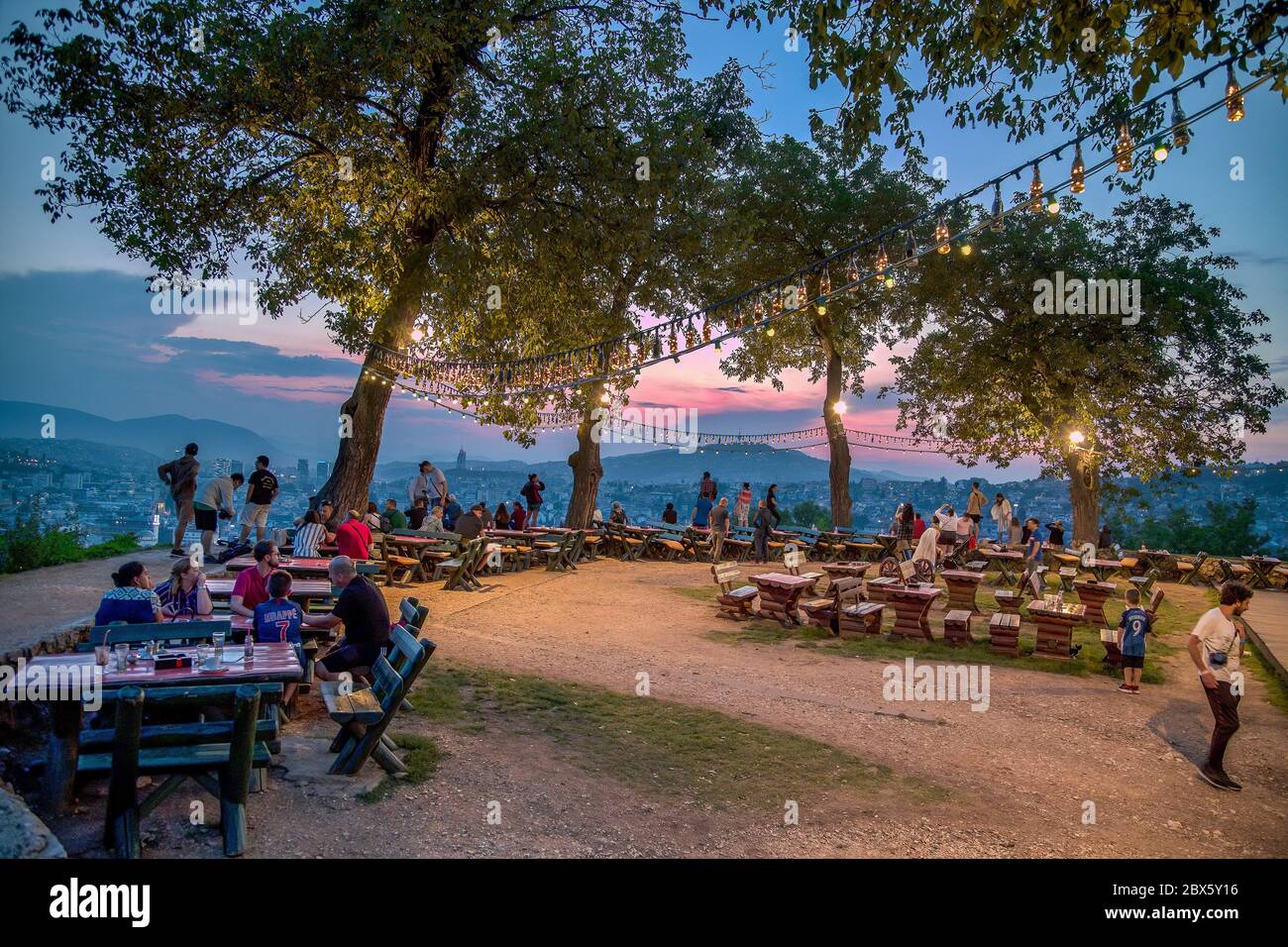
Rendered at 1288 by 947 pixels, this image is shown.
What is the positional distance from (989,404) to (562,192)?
14.2m

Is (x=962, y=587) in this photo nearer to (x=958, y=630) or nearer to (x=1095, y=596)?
(x=1095, y=596)

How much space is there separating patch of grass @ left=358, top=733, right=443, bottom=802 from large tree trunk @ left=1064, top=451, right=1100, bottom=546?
21.3 meters

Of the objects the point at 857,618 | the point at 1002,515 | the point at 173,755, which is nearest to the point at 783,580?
the point at 857,618

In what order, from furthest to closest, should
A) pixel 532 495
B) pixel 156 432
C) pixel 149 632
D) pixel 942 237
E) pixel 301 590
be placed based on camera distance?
pixel 156 432 < pixel 532 495 < pixel 942 237 < pixel 301 590 < pixel 149 632

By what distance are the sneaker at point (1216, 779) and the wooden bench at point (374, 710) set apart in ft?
20.9

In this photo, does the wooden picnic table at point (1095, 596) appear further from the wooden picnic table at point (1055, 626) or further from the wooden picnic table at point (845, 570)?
the wooden picnic table at point (845, 570)

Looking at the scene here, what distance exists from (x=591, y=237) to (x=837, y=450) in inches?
525

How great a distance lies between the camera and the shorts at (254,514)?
47.2 ft

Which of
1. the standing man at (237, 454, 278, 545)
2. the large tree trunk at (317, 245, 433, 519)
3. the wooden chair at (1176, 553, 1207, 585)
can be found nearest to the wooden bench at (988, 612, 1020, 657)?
the large tree trunk at (317, 245, 433, 519)

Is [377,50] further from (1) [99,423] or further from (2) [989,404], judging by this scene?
(1) [99,423]

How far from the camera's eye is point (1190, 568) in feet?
67.0

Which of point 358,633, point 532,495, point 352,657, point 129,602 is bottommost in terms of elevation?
point 352,657

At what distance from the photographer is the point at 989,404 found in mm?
22578
